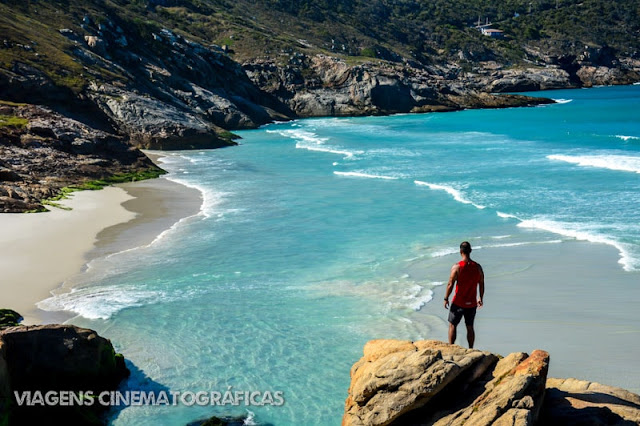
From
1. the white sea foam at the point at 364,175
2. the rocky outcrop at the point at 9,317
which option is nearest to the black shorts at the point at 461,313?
the rocky outcrop at the point at 9,317

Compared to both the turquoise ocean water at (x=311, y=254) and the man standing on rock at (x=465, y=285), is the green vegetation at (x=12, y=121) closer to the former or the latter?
the turquoise ocean water at (x=311, y=254)

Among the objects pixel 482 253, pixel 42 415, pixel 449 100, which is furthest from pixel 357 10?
pixel 42 415

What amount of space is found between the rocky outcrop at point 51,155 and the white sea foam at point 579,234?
19.1 metres

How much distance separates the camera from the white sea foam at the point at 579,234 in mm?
17938

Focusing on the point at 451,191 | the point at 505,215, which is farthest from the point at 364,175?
the point at 505,215

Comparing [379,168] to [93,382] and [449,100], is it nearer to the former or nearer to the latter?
[93,382]

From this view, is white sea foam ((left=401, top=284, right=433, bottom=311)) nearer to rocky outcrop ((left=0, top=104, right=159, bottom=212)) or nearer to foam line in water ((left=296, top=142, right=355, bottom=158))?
rocky outcrop ((left=0, top=104, right=159, bottom=212))

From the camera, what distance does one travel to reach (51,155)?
1305 inches

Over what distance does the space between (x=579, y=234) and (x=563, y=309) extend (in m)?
7.60

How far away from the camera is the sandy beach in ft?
38.9

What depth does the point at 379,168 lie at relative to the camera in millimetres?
39000

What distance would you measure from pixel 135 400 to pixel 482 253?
12.0 metres

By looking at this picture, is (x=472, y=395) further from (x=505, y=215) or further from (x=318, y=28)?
(x=318, y=28)

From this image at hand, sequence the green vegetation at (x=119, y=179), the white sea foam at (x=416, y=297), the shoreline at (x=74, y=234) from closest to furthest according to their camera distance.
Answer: the white sea foam at (x=416, y=297)
the shoreline at (x=74, y=234)
the green vegetation at (x=119, y=179)
